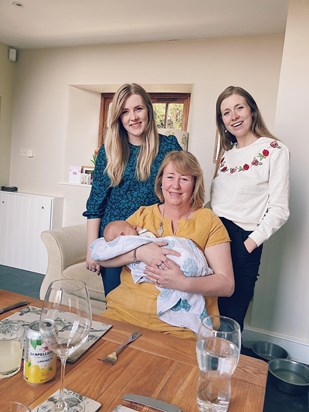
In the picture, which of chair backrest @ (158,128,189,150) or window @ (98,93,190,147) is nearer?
chair backrest @ (158,128,189,150)

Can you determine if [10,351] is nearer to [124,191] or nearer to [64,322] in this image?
[64,322]

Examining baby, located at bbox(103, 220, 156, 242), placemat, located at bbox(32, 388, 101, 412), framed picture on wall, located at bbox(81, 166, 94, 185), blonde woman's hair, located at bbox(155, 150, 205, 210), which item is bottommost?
placemat, located at bbox(32, 388, 101, 412)

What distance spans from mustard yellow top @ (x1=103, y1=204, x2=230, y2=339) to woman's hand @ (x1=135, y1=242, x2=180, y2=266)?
9 centimetres

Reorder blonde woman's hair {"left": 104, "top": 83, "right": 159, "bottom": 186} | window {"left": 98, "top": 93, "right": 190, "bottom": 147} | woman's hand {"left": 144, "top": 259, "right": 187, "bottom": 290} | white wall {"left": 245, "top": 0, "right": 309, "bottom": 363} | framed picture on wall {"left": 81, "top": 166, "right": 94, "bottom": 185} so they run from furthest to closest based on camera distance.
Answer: framed picture on wall {"left": 81, "top": 166, "right": 94, "bottom": 185} < window {"left": 98, "top": 93, "right": 190, "bottom": 147} < white wall {"left": 245, "top": 0, "right": 309, "bottom": 363} < blonde woman's hair {"left": 104, "top": 83, "right": 159, "bottom": 186} < woman's hand {"left": 144, "top": 259, "right": 187, "bottom": 290}

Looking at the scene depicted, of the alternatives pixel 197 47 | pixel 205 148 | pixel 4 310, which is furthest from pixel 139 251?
pixel 197 47

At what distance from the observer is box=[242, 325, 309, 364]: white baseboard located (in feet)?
7.50

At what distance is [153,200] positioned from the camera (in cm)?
157

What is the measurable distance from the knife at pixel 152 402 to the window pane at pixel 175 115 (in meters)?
3.26

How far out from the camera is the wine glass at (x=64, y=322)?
0.66 m

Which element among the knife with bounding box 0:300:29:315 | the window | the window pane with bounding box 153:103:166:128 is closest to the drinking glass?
the knife with bounding box 0:300:29:315

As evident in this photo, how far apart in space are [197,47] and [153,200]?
2.25 meters

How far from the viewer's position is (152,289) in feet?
4.09

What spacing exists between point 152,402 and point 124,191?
3.39 feet

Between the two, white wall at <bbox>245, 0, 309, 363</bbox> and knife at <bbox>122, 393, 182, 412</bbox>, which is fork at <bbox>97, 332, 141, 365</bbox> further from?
white wall at <bbox>245, 0, 309, 363</bbox>
